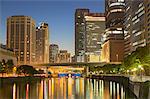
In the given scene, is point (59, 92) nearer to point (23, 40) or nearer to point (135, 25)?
point (135, 25)

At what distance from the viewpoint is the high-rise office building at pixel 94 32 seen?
226 ft

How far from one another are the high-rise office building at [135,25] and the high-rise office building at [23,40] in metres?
12.4

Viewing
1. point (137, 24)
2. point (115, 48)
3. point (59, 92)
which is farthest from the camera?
point (115, 48)

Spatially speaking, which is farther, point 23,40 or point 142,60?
point 23,40

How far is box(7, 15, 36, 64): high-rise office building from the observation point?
45.3m

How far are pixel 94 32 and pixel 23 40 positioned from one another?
22.1 m

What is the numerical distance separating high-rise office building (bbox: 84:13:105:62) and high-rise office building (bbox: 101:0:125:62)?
8.50 meters

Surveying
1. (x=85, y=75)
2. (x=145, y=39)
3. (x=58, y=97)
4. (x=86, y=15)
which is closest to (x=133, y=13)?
(x=145, y=39)

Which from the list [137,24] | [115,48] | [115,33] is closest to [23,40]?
[115,48]

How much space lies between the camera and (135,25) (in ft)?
130

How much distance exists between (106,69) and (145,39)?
231 inches

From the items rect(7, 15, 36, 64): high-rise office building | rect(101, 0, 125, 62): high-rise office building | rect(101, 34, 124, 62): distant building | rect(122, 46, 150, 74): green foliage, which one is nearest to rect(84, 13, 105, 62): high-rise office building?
rect(101, 0, 125, 62): high-rise office building

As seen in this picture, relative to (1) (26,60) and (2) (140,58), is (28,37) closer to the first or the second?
(1) (26,60)

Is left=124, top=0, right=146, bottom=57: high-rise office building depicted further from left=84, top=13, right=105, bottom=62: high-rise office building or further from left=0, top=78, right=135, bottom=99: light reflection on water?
left=84, top=13, right=105, bottom=62: high-rise office building
